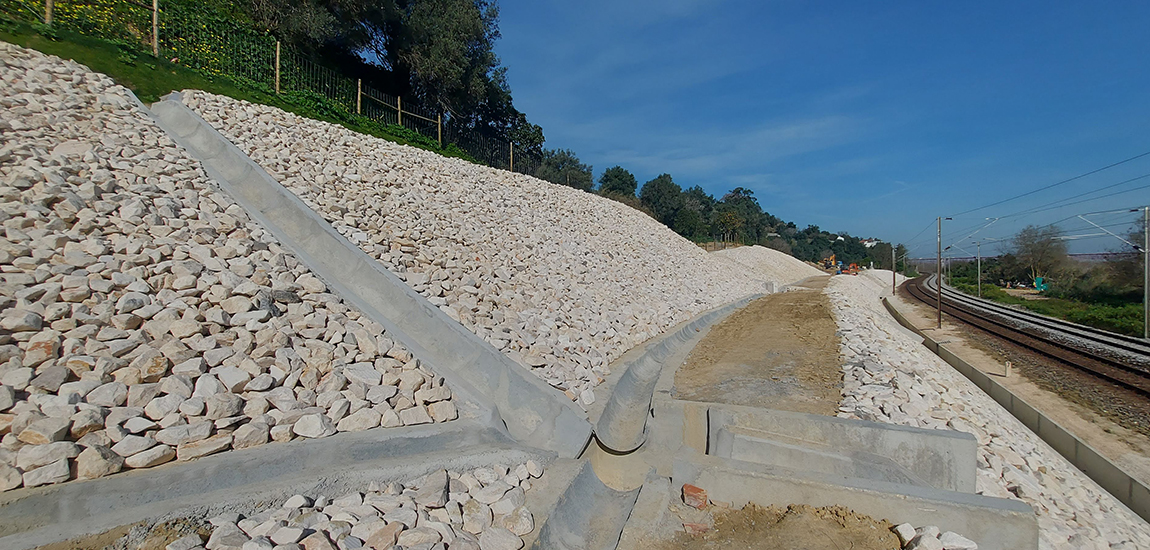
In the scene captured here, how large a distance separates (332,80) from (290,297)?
1329cm

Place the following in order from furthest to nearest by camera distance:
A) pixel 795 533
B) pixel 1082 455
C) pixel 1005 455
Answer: pixel 1082 455 < pixel 1005 455 < pixel 795 533

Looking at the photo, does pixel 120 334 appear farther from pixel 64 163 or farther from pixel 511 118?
pixel 511 118

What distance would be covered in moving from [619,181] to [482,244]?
6135 centimetres

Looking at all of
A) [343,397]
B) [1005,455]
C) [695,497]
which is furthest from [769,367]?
[343,397]

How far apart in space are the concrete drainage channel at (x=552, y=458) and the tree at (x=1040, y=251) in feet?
170

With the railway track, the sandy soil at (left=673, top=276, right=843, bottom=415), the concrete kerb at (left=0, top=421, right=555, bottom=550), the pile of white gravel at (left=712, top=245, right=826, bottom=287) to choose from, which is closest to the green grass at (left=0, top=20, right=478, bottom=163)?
the concrete kerb at (left=0, top=421, right=555, bottom=550)

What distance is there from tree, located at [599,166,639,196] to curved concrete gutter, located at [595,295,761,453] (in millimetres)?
58857

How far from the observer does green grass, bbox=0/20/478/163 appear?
7480mm

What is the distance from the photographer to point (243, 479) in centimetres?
260

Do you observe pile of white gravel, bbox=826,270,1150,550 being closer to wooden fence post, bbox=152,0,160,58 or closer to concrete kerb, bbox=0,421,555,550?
concrete kerb, bbox=0,421,555,550

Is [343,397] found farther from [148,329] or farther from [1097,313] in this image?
[1097,313]

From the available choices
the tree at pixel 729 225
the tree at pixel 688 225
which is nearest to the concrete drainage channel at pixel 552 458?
the tree at pixel 688 225

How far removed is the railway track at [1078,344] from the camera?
12.0 metres

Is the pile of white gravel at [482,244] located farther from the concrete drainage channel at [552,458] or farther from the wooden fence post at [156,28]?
the wooden fence post at [156,28]
